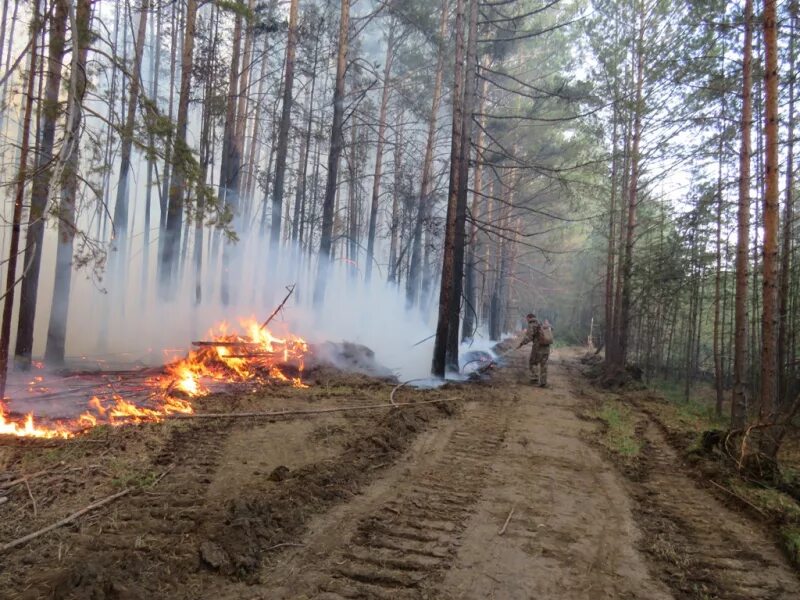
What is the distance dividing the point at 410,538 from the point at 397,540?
12cm

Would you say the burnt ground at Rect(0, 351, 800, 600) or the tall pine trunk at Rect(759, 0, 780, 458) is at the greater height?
the tall pine trunk at Rect(759, 0, 780, 458)

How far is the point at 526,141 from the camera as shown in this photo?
87.2ft

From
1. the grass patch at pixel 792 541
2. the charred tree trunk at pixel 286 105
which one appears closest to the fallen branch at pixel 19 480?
the grass patch at pixel 792 541

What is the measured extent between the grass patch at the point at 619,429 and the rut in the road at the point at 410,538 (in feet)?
8.37

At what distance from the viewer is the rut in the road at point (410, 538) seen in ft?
11.6

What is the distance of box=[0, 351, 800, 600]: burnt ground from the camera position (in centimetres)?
356

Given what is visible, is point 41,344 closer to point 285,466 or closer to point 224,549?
point 285,466

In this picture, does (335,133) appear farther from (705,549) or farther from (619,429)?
(705,549)

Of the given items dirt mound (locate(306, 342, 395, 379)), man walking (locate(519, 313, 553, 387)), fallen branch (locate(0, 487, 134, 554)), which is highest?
man walking (locate(519, 313, 553, 387))

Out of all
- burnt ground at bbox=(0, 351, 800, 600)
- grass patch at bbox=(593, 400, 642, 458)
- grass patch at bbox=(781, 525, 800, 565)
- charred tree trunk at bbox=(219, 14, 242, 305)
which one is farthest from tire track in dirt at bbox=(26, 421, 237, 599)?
charred tree trunk at bbox=(219, 14, 242, 305)

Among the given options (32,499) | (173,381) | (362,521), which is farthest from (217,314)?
Result: (362,521)

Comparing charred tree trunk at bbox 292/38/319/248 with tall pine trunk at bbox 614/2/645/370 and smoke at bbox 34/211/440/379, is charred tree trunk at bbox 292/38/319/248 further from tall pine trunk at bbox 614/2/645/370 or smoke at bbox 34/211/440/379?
tall pine trunk at bbox 614/2/645/370

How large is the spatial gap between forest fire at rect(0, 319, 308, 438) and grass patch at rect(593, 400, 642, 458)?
6534mm

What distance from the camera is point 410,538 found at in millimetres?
4246
